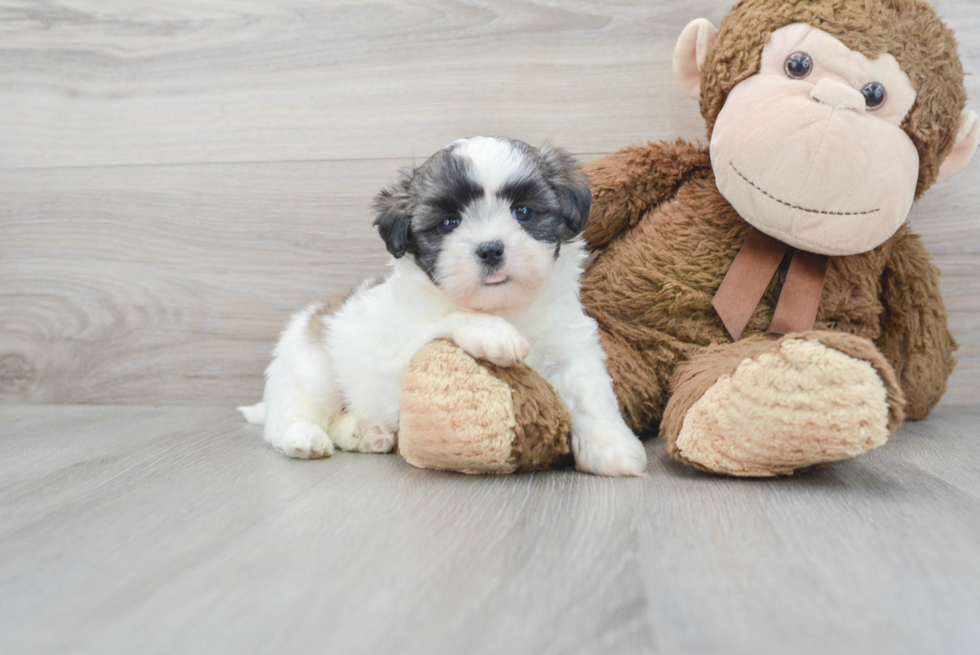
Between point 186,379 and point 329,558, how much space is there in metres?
1.48

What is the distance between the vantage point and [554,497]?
1.14m

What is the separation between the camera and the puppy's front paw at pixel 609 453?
1.27m

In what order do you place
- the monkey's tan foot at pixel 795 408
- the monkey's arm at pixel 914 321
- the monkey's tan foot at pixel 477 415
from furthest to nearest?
1. the monkey's arm at pixel 914 321
2. the monkey's tan foot at pixel 477 415
3. the monkey's tan foot at pixel 795 408

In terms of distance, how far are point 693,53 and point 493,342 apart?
864mm

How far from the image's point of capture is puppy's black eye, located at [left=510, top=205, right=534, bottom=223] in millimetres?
1354

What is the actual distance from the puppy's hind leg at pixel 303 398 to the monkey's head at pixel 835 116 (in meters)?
0.95

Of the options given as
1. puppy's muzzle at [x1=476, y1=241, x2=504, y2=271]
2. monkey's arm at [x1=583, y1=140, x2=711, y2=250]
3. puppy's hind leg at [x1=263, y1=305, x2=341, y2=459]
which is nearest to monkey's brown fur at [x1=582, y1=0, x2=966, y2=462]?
monkey's arm at [x1=583, y1=140, x2=711, y2=250]

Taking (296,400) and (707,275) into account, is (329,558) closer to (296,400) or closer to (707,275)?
(296,400)

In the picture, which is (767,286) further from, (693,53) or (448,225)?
(448,225)

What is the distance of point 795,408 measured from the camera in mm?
1116

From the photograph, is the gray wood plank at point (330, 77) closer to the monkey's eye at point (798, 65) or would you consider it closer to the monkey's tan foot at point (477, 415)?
the monkey's eye at point (798, 65)

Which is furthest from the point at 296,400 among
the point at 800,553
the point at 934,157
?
the point at 934,157

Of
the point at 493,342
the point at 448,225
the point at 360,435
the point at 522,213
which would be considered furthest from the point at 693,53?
the point at 360,435

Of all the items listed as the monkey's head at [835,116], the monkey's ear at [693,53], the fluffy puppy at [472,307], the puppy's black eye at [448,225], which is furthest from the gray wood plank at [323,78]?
the puppy's black eye at [448,225]
